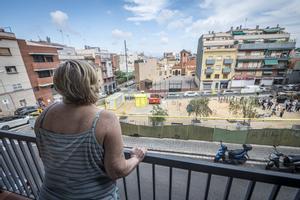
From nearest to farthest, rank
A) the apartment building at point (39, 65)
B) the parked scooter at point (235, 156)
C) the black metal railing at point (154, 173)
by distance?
the black metal railing at point (154, 173), the parked scooter at point (235, 156), the apartment building at point (39, 65)

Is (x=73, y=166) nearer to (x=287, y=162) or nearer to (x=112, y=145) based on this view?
(x=112, y=145)

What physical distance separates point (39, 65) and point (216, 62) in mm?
20116

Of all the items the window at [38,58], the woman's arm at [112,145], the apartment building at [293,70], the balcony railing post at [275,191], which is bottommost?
the apartment building at [293,70]

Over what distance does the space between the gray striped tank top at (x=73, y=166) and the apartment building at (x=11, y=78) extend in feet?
44.2

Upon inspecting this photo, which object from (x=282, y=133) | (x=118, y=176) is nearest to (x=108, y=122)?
(x=118, y=176)

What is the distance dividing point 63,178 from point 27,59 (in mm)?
15002

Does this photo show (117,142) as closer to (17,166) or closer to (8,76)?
(17,166)

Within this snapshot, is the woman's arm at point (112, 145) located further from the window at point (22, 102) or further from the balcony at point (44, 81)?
the balcony at point (44, 81)

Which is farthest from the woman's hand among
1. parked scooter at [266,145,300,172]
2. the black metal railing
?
parked scooter at [266,145,300,172]

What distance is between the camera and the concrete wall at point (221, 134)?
5.22 meters

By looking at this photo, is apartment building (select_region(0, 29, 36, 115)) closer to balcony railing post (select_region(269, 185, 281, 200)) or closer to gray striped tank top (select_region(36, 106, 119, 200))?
gray striped tank top (select_region(36, 106, 119, 200))

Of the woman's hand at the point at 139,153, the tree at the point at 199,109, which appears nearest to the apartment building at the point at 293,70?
the tree at the point at 199,109

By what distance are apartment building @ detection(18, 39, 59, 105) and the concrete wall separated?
937 centimetres

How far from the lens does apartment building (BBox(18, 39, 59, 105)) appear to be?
11.4m
